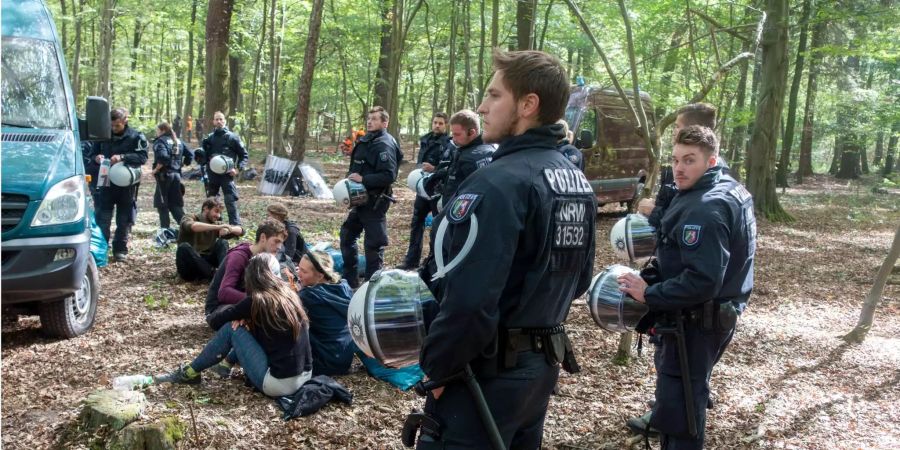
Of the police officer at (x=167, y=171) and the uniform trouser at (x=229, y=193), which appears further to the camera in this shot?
the uniform trouser at (x=229, y=193)

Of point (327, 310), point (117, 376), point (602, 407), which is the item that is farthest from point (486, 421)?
point (117, 376)

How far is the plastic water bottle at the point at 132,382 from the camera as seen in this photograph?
470cm

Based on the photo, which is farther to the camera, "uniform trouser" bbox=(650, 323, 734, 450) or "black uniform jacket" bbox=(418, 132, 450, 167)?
"black uniform jacket" bbox=(418, 132, 450, 167)

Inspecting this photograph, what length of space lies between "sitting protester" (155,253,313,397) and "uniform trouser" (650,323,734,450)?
254 centimetres

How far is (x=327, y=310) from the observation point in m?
5.57

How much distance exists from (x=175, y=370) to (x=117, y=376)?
404 mm

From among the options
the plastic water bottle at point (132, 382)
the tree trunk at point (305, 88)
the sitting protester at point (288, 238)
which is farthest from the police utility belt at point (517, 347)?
the tree trunk at point (305, 88)

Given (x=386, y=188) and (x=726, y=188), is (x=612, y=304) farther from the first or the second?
(x=386, y=188)

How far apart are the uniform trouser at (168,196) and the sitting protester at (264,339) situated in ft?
20.0

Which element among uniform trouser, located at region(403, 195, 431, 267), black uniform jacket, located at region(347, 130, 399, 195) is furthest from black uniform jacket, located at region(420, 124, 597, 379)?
uniform trouser, located at region(403, 195, 431, 267)

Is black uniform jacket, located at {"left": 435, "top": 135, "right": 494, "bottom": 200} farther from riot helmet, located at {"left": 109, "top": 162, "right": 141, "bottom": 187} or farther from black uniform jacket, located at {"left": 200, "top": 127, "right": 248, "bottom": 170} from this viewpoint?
black uniform jacket, located at {"left": 200, "top": 127, "right": 248, "bottom": 170}

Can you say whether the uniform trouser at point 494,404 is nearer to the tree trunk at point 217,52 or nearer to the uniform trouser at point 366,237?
the uniform trouser at point 366,237

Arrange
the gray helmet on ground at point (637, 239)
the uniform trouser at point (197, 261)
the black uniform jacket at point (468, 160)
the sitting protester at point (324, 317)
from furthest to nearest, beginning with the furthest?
the uniform trouser at point (197, 261), the black uniform jacket at point (468, 160), the sitting protester at point (324, 317), the gray helmet on ground at point (637, 239)

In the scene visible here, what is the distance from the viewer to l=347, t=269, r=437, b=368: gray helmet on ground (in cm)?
233
